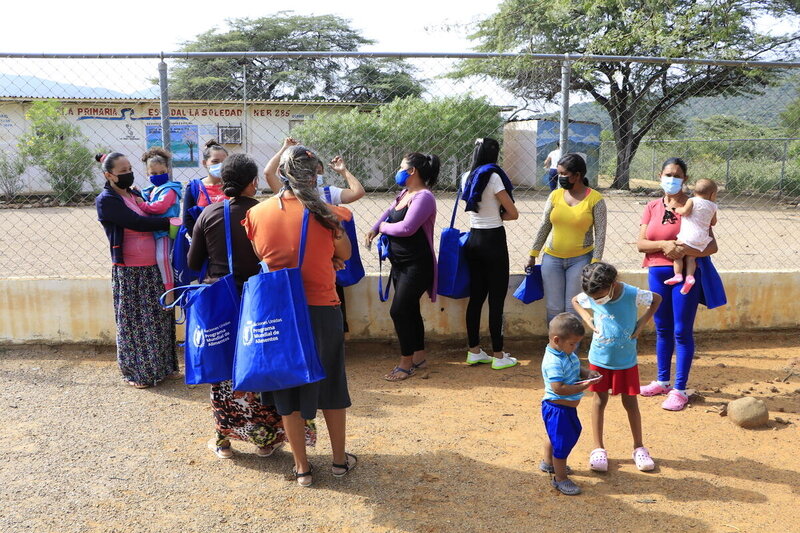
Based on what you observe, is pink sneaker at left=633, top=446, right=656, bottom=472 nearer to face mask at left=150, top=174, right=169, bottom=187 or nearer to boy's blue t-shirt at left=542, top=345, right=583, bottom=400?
boy's blue t-shirt at left=542, top=345, right=583, bottom=400

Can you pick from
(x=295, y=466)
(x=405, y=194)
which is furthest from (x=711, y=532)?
(x=405, y=194)

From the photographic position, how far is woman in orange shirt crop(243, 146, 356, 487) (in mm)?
A: 3242

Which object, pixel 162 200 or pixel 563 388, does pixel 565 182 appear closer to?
pixel 563 388

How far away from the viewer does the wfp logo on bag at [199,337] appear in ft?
11.5

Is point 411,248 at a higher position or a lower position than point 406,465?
higher

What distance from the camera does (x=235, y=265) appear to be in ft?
11.7

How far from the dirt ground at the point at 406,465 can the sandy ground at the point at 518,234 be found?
281 centimetres

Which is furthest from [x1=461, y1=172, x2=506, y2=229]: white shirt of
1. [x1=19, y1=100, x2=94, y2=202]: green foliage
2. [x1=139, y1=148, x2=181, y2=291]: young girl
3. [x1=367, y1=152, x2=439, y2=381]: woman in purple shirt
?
[x1=19, y1=100, x2=94, y2=202]: green foliage

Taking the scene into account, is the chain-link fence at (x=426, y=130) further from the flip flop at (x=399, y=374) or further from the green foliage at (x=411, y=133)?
the flip flop at (x=399, y=374)

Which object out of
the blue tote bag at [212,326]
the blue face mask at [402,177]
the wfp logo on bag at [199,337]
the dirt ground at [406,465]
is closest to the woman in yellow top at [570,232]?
the dirt ground at [406,465]

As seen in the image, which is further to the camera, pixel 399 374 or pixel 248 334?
pixel 399 374

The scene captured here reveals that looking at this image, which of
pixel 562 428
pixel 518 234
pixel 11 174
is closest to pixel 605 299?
pixel 562 428

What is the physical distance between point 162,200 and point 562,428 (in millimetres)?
3311

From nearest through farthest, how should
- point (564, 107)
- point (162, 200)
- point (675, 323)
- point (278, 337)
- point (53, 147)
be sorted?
point (278, 337), point (675, 323), point (162, 200), point (564, 107), point (53, 147)
